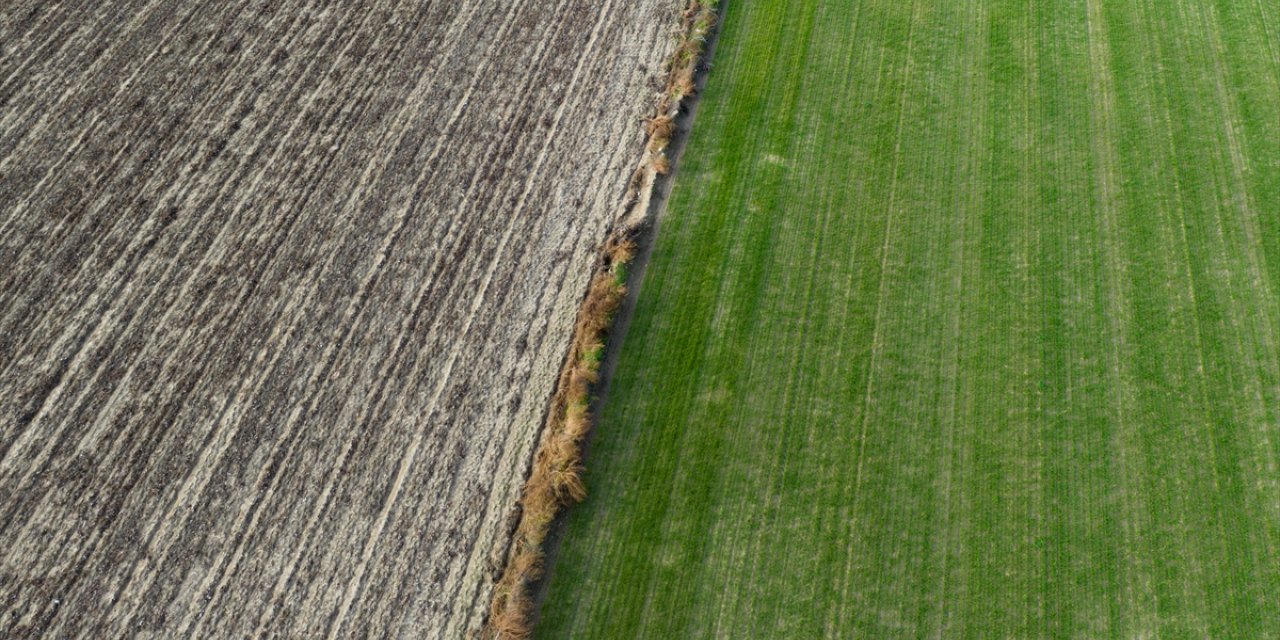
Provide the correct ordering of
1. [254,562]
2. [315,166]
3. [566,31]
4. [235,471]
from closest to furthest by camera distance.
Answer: [254,562]
[235,471]
[315,166]
[566,31]

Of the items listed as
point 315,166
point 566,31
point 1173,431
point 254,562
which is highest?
point 566,31

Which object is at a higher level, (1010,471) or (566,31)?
(566,31)

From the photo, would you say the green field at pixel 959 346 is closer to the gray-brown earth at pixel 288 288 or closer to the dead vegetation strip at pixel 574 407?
the dead vegetation strip at pixel 574 407

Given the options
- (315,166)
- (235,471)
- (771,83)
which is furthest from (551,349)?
(771,83)

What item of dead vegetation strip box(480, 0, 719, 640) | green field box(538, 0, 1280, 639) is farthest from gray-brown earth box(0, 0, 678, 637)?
green field box(538, 0, 1280, 639)

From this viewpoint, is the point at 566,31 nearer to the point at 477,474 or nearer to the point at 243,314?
the point at 243,314

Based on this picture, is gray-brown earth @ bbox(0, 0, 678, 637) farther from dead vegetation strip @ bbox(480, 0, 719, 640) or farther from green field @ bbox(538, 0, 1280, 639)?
green field @ bbox(538, 0, 1280, 639)
